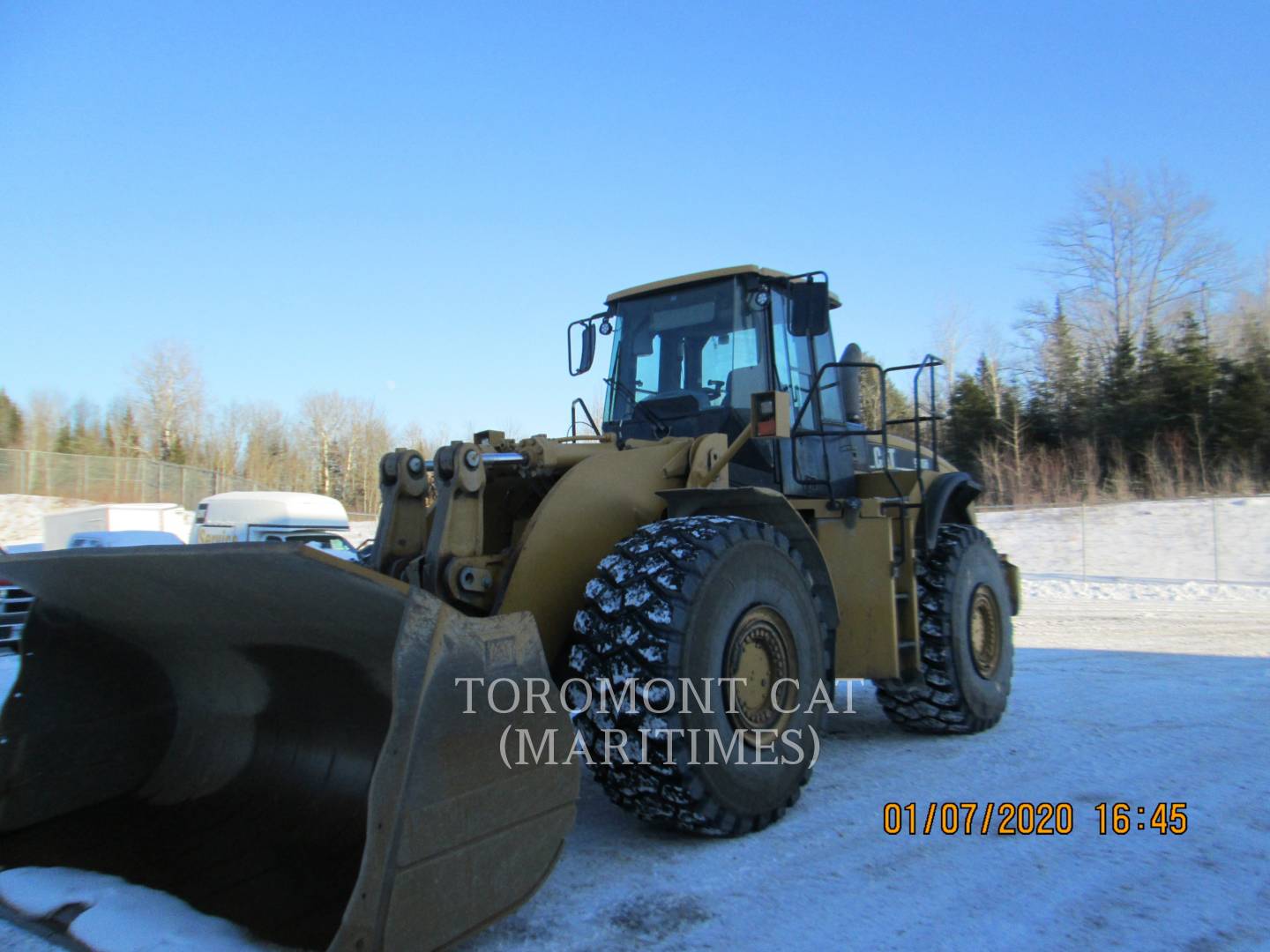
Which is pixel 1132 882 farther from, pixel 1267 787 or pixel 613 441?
pixel 613 441

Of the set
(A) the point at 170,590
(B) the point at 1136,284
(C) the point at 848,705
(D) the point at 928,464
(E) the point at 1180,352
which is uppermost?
(B) the point at 1136,284

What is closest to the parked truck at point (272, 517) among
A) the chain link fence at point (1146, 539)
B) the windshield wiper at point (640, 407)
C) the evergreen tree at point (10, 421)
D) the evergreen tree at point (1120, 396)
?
the windshield wiper at point (640, 407)

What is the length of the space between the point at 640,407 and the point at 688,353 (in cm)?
44

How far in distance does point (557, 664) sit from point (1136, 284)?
38.6 m

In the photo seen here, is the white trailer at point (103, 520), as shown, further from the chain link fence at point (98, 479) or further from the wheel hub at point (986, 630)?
the wheel hub at point (986, 630)

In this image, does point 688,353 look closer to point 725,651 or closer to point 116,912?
point 725,651

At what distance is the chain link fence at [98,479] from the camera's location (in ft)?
107

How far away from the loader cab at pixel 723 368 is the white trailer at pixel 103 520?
1546 centimetres

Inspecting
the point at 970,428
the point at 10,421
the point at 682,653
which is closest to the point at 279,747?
the point at 682,653

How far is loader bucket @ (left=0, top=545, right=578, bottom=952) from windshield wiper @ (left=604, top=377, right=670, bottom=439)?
247 cm

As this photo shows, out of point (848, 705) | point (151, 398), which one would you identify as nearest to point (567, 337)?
point (848, 705)

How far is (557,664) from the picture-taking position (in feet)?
14.1

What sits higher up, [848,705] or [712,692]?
[712,692]
